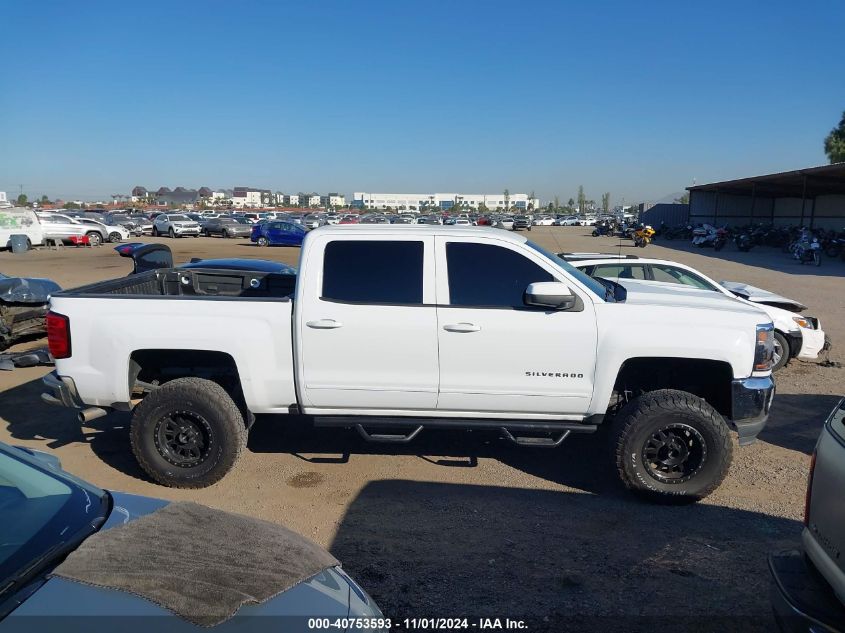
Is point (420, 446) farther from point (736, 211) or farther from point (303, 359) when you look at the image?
point (736, 211)

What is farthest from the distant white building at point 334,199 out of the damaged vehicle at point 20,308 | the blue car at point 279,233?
the damaged vehicle at point 20,308

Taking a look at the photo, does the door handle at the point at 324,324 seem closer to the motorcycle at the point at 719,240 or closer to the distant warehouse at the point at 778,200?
the distant warehouse at the point at 778,200

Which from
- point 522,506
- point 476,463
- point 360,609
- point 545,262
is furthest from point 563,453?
point 360,609

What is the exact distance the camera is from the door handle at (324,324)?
475 centimetres

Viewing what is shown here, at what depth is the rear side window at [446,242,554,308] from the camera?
483 cm

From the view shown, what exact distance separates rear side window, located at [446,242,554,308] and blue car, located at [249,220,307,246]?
30.0 meters

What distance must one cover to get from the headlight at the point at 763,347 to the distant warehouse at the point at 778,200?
30.3 metres

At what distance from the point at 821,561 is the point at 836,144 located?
69.1 meters

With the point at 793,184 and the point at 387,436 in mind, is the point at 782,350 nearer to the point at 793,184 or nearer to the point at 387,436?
the point at 387,436

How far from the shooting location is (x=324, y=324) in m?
4.75

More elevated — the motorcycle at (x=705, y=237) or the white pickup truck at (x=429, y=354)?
the white pickup truck at (x=429, y=354)

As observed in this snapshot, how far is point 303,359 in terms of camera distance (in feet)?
15.8

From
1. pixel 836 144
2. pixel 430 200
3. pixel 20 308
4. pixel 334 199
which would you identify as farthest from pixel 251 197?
pixel 20 308

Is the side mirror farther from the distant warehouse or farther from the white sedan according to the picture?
the distant warehouse
